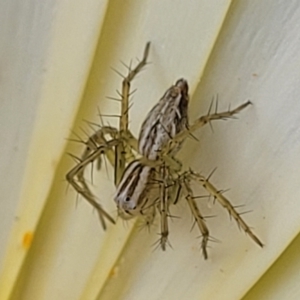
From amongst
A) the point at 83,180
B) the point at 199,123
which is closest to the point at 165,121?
the point at 199,123

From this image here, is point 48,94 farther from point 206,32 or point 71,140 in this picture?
point 206,32

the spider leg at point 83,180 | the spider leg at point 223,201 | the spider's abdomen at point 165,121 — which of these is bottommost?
the spider leg at point 83,180

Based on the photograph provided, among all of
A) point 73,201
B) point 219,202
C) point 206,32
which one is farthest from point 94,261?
point 206,32

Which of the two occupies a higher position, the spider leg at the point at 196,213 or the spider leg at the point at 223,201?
the spider leg at the point at 223,201

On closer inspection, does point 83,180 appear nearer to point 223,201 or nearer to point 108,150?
point 108,150

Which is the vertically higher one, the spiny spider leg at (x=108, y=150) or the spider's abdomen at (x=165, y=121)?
the spider's abdomen at (x=165, y=121)
